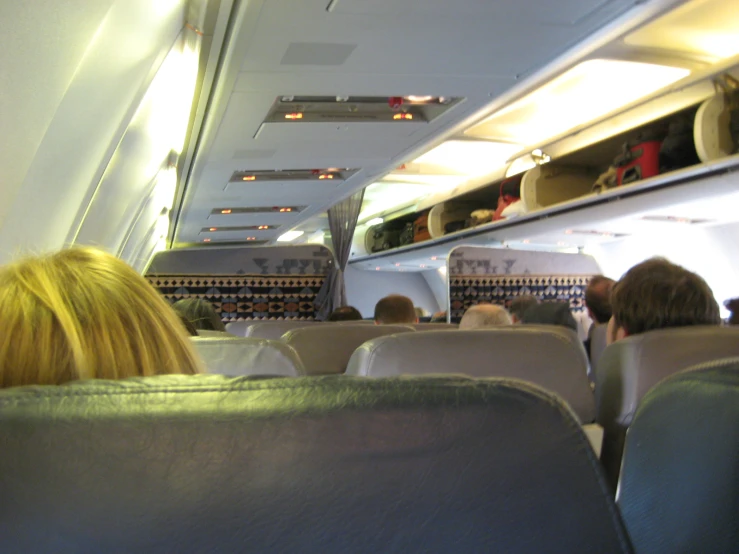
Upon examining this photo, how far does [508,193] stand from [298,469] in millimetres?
8417

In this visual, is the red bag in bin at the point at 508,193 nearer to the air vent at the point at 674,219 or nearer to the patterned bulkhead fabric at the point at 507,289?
the patterned bulkhead fabric at the point at 507,289

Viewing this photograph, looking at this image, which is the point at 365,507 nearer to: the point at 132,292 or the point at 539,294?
the point at 132,292

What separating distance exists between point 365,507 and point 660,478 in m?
0.36

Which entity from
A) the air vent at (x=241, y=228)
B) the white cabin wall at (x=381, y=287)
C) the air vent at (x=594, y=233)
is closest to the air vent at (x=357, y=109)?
the air vent at (x=594, y=233)

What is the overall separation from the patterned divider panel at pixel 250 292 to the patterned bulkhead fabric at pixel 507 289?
81.9 inches

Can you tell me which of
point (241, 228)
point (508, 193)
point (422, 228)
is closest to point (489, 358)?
point (508, 193)

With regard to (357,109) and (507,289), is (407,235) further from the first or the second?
(357,109)

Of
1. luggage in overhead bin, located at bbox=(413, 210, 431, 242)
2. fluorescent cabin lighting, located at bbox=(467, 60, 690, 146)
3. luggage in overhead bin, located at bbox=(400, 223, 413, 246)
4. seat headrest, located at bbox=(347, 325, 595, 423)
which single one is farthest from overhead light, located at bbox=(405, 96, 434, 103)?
luggage in overhead bin, located at bbox=(400, 223, 413, 246)

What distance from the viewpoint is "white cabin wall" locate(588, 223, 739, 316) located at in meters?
8.09

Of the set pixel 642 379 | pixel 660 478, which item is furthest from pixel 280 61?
pixel 660 478

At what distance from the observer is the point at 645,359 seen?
2.25 meters

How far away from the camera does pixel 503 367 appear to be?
2557mm

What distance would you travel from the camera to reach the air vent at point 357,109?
509cm

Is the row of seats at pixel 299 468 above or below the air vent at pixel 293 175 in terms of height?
below
